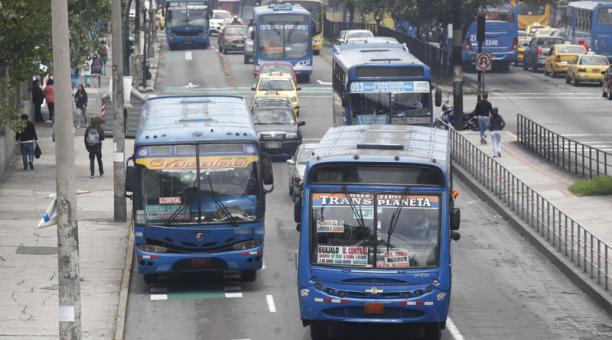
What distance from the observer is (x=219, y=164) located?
77.7 feet

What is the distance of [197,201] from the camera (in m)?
23.4

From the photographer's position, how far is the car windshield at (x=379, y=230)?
19.5 meters

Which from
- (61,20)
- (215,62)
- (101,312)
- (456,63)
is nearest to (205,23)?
(215,62)

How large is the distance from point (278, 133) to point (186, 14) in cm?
4333

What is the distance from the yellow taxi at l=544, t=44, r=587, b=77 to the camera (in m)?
67.5

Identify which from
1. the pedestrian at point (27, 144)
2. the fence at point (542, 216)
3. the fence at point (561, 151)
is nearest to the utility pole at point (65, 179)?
the fence at point (542, 216)

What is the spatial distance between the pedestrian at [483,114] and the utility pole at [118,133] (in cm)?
1445

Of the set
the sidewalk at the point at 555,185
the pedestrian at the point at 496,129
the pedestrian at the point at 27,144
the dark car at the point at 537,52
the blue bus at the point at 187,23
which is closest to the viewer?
the sidewalk at the point at 555,185

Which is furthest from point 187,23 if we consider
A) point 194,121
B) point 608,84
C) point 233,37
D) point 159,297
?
point 159,297

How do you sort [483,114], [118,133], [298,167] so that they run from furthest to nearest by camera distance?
[483,114] → [298,167] → [118,133]

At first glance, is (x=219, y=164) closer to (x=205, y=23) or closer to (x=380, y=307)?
(x=380, y=307)

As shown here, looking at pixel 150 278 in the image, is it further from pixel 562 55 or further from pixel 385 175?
pixel 562 55

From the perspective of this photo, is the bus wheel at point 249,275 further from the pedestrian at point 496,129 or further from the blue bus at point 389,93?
the pedestrian at point 496,129

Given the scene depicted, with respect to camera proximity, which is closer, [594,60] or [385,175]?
[385,175]
